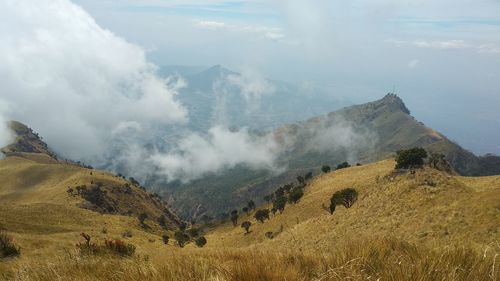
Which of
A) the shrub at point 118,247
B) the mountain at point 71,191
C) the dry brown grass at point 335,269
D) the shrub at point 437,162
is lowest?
the mountain at point 71,191

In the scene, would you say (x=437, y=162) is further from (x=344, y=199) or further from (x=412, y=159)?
(x=412, y=159)

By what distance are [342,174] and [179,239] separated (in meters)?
44.5

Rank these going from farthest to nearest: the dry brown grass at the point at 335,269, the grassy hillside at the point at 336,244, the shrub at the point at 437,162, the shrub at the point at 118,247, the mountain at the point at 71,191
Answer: the mountain at the point at 71,191 → the shrub at the point at 437,162 → the shrub at the point at 118,247 → the grassy hillside at the point at 336,244 → the dry brown grass at the point at 335,269

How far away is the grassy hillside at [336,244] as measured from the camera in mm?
5410

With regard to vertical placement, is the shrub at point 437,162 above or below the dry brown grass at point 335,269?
below

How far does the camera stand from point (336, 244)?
8.76 meters

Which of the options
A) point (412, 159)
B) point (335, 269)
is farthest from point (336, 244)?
point (412, 159)

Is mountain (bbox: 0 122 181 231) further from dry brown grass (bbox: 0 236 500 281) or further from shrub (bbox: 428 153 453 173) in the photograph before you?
dry brown grass (bbox: 0 236 500 281)

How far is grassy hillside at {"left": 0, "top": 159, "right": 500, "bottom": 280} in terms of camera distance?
5.41m

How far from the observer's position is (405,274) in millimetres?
4754

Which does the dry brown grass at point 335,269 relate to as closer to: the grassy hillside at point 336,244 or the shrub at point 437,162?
the grassy hillside at point 336,244

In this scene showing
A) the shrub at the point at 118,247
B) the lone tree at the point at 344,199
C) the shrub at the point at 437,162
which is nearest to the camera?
the shrub at the point at 118,247

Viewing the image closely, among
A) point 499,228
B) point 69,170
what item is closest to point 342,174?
point 499,228

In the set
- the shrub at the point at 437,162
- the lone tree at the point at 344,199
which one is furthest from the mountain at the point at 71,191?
the shrub at the point at 437,162
